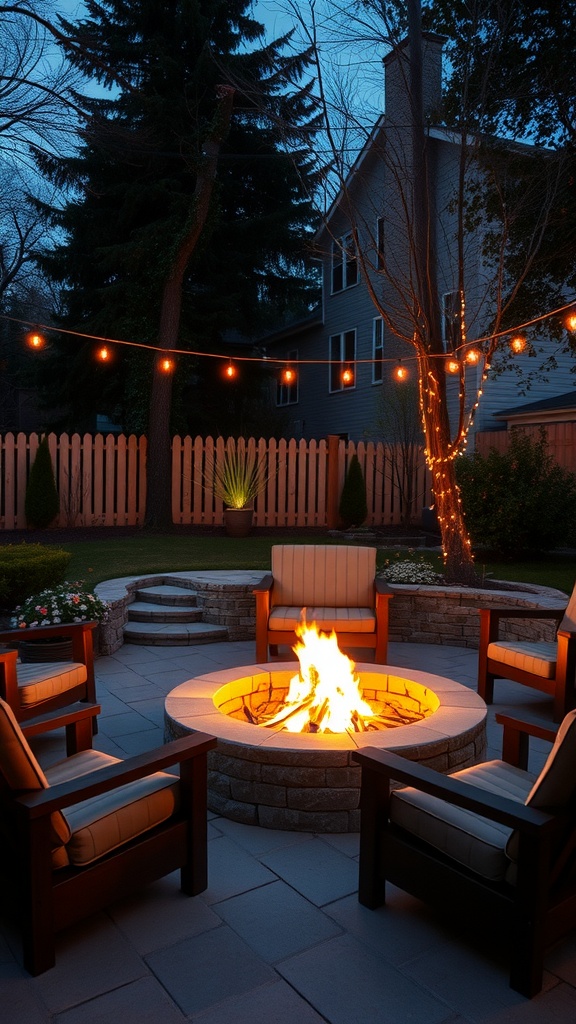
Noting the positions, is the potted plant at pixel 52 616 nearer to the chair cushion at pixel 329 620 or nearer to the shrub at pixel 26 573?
the shrub at pixel 26 573

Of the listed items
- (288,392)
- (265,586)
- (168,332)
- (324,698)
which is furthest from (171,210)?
(324,698)

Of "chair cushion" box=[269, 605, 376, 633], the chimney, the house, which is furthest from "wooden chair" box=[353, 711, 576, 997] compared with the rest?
the chimney

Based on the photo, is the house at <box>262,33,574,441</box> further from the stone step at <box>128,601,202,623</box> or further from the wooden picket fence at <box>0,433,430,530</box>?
the stone step at <box>128,601,202,623</box>

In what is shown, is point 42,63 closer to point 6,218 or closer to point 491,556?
point 491,556

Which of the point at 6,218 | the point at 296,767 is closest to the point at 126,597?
the point at 296,767

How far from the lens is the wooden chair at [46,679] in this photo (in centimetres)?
339

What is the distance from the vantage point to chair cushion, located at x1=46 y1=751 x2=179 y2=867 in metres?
2.05

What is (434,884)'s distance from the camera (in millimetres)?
2125

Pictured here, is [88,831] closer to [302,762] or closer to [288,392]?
[302,762]

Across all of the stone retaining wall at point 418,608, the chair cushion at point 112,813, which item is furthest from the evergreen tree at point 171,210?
the chair cushion at point 112,813

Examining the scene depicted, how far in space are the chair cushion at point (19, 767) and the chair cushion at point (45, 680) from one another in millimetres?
1557

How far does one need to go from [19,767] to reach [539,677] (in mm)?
3161

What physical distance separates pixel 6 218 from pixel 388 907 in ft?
62.0

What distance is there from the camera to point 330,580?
5352mm
